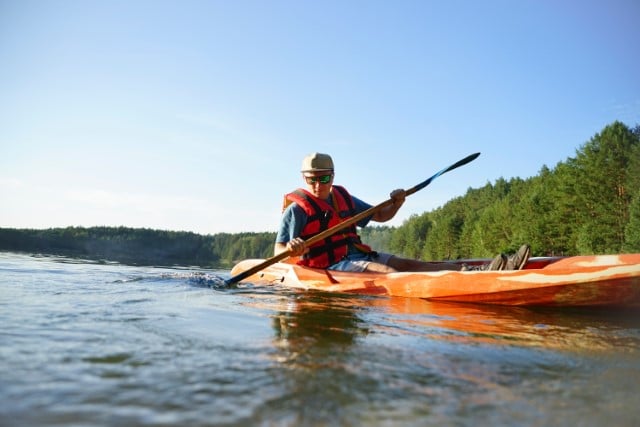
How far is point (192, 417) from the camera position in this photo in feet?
3.91

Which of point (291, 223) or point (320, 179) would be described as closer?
point (291, 223)

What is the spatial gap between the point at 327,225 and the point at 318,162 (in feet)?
2.96

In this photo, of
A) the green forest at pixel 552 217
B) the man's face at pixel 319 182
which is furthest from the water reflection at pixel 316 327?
the green forest at pixel 552 217

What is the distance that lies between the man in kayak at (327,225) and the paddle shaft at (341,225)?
19 centimetres

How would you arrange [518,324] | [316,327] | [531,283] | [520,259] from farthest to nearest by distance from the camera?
[520,259] → [531,283] → [518,324] → [316,327]

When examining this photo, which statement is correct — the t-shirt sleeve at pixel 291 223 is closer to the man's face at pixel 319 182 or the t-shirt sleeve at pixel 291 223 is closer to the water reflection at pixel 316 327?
the man's face at pixel 319 182

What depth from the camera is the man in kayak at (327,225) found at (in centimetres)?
610

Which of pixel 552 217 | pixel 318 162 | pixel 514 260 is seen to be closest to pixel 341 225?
pixel 318 162

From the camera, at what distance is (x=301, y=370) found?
1.65m

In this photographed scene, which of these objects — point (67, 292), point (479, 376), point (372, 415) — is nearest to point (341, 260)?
point (67, 292)

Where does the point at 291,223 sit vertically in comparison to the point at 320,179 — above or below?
below

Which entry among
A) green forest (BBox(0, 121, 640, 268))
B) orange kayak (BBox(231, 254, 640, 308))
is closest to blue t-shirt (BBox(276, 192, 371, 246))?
orange kayak (BBox(231, 254, 640, 308))

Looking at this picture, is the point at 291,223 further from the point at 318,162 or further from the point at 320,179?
the point at 318,162

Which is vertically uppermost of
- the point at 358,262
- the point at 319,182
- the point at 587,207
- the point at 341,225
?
the point at 587,207
